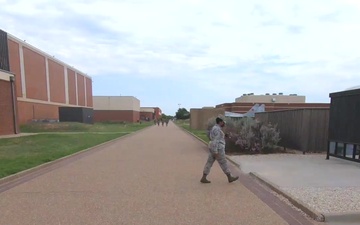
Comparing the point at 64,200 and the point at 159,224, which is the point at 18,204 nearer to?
the point at 64,200

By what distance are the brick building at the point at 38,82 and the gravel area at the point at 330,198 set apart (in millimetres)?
29314

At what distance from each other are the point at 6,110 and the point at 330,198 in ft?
85.9

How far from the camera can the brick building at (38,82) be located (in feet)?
125

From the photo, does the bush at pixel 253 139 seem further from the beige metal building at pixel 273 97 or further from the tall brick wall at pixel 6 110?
the beige metal building at pixel 273 97

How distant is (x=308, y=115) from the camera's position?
1312 centimetres

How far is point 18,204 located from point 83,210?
141 cm

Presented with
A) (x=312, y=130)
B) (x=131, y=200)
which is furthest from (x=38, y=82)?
(x=131, y=200)

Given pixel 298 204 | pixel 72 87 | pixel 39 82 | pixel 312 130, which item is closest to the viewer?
pixel 298 204

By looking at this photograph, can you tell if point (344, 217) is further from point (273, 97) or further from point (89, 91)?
point (273, 97)

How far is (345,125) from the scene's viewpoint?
418 inches

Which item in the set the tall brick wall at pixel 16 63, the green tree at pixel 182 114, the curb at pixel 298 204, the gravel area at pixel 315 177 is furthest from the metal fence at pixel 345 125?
the green tree at pixel 182 114

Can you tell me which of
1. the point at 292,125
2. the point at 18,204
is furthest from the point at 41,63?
the point at 18,204

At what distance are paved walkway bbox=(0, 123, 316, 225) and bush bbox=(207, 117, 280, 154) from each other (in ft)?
13.9

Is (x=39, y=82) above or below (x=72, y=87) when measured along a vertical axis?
above
